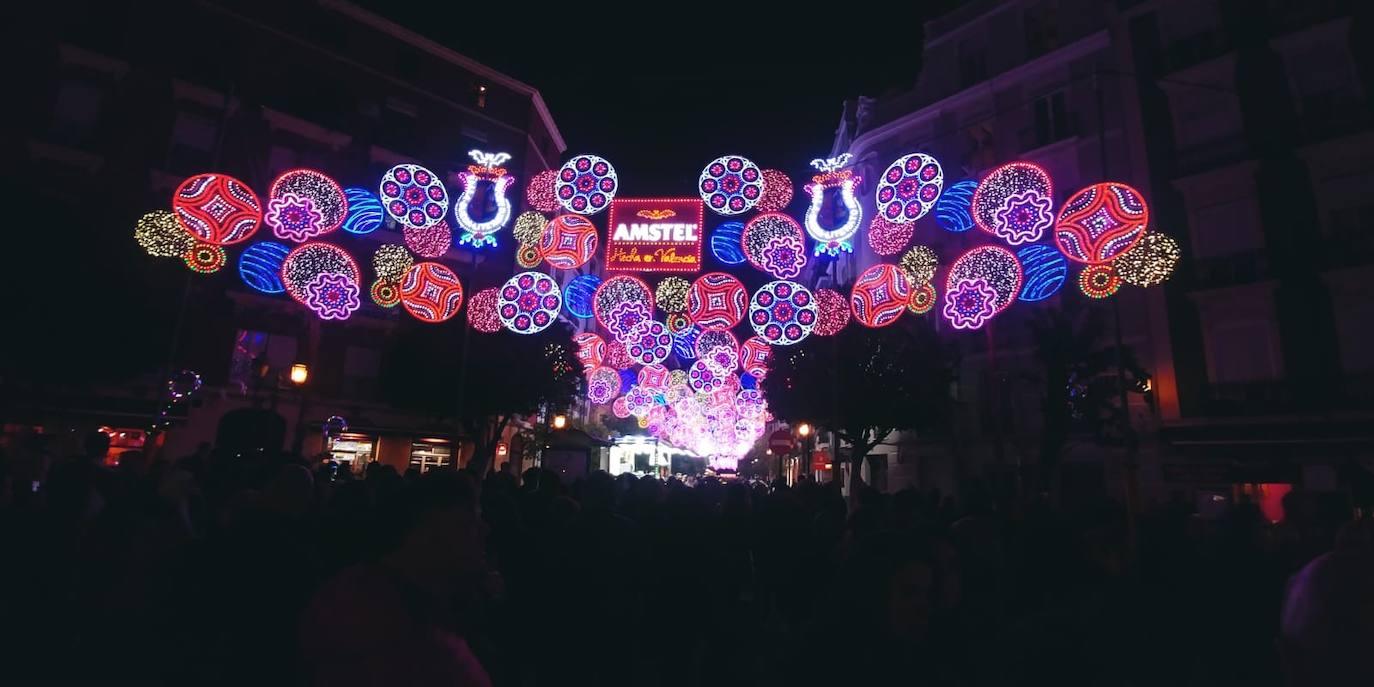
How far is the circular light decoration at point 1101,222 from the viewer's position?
941 centimetres

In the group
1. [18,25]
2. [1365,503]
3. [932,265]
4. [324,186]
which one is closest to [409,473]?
[324,186]

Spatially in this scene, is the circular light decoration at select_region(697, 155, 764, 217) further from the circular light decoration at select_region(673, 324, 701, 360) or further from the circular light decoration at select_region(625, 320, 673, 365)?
the circular light decoration at select_region(673, 324, 701, 360)

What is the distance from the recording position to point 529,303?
42.5ft

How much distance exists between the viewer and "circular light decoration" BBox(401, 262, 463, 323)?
495 inches

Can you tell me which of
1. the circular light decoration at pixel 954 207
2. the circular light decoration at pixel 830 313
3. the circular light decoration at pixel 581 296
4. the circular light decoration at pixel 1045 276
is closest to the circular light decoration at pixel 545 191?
the circular light decoration at pixel 581 296

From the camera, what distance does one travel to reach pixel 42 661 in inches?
165

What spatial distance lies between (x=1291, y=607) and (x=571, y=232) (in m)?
12.3

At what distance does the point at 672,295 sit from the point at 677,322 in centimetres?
165

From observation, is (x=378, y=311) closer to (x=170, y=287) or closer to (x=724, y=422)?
(x=170, y=287)

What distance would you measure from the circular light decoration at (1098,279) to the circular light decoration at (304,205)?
12.6m

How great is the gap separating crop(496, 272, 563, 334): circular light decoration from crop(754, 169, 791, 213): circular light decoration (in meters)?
4.36

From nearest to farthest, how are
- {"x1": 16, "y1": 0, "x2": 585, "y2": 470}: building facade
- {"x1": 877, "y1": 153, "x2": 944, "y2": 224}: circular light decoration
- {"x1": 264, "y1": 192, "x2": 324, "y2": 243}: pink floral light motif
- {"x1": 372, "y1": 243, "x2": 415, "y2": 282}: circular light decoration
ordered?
{"x1": 877, "y1": 153, "x2": 944, "y2": 224}: circular light decoration, {"x1": 264, "y1": 192, "x2": 324, "y2": 243}: pink floral light motif, {"x1": 372, "y1": 243, "x2": 415, "y2": 282}: circular light decoration, {"x1": 16, "y1": 0, "x2": 585, "y2": 470}: building facade

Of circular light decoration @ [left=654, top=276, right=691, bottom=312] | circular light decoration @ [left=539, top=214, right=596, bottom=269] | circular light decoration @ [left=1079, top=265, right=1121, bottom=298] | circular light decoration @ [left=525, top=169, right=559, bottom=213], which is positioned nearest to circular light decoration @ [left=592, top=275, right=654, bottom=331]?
circular light decoration @ [left=654, top=276, right=691, bottom=312]

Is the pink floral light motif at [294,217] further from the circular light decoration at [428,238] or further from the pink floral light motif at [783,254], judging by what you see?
the pink floral light motif at [783,254]
